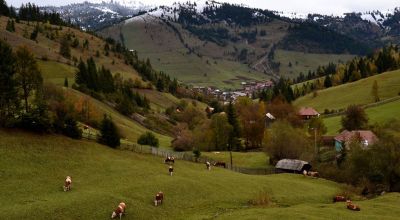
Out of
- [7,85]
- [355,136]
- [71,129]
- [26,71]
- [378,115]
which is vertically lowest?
[355,136]

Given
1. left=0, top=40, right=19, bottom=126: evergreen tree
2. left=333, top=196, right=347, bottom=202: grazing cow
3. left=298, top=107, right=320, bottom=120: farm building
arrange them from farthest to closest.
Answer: left=298, top=107, right=320, bottom=120: farm building → left=0, top=40, right=19, bottom=126: evergreen tree → left=333, top=196, right=347, bottom=202: grazing cow

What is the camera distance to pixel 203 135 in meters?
135

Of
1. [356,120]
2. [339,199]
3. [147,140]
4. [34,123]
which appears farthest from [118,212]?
[356,120]

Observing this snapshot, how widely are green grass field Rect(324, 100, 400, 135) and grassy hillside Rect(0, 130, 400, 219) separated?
7146 centimetres

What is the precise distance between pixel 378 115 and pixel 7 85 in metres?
114

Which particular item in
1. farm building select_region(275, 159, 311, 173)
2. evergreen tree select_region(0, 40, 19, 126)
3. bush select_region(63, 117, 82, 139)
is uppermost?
evergreen tree select_region(0, 40, 19, 126)

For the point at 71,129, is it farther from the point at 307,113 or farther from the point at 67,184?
the point at 307,113

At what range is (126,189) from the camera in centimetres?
5353

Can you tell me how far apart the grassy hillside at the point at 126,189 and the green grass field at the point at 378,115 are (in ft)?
234

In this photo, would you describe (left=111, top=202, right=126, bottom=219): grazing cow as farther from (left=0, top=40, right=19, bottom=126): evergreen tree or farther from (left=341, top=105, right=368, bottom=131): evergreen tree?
(left=341, top=105, right=368, bottom=131): evergreen tree

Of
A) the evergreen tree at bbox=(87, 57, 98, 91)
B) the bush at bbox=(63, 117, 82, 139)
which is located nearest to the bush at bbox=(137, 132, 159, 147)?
the bush at bbox=(63, 117, 82, 139)

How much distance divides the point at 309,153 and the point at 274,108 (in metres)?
68.7

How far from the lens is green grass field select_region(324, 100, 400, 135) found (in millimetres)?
138962

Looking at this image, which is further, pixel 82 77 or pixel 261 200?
pixel 82 77
